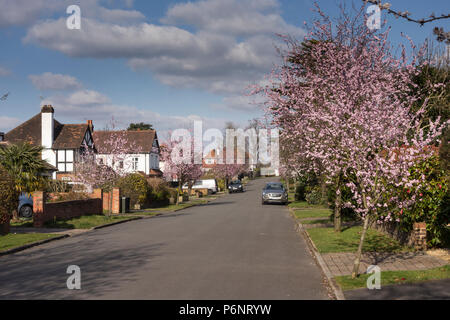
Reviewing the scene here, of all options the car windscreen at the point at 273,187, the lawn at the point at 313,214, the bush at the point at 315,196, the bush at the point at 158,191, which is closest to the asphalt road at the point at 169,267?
the lawn at the point at 313,214

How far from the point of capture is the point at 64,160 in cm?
5375

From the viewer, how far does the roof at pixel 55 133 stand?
5362 cm

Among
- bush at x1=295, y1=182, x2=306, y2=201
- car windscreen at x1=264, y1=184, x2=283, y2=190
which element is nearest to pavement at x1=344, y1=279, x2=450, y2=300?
car windscreen at x1=264, y1=184, x2=283, y2=190

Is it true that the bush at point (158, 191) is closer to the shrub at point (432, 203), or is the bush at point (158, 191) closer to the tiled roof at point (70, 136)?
the tiled roof at point (70, 136)

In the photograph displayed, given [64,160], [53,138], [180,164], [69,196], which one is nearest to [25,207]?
[69,196]

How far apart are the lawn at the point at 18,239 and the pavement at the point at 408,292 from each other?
32.6ft

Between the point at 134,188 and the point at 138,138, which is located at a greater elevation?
the point at 138,138

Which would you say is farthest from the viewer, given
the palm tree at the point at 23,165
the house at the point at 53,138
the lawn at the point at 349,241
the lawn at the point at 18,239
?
the house at the point at 53,138

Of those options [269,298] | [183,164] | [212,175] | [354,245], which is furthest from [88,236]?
[212,175]

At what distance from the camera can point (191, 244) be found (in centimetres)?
1443

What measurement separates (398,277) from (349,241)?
5676 millimetres

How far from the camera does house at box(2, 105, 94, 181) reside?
175 feet

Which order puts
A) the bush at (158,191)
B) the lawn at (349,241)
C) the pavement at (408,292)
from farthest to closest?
1. the bush at (158,191)
2. the lawn at (349,241)
3. the pavement at (408,292)

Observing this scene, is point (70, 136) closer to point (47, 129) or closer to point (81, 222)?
point (47, 129)
